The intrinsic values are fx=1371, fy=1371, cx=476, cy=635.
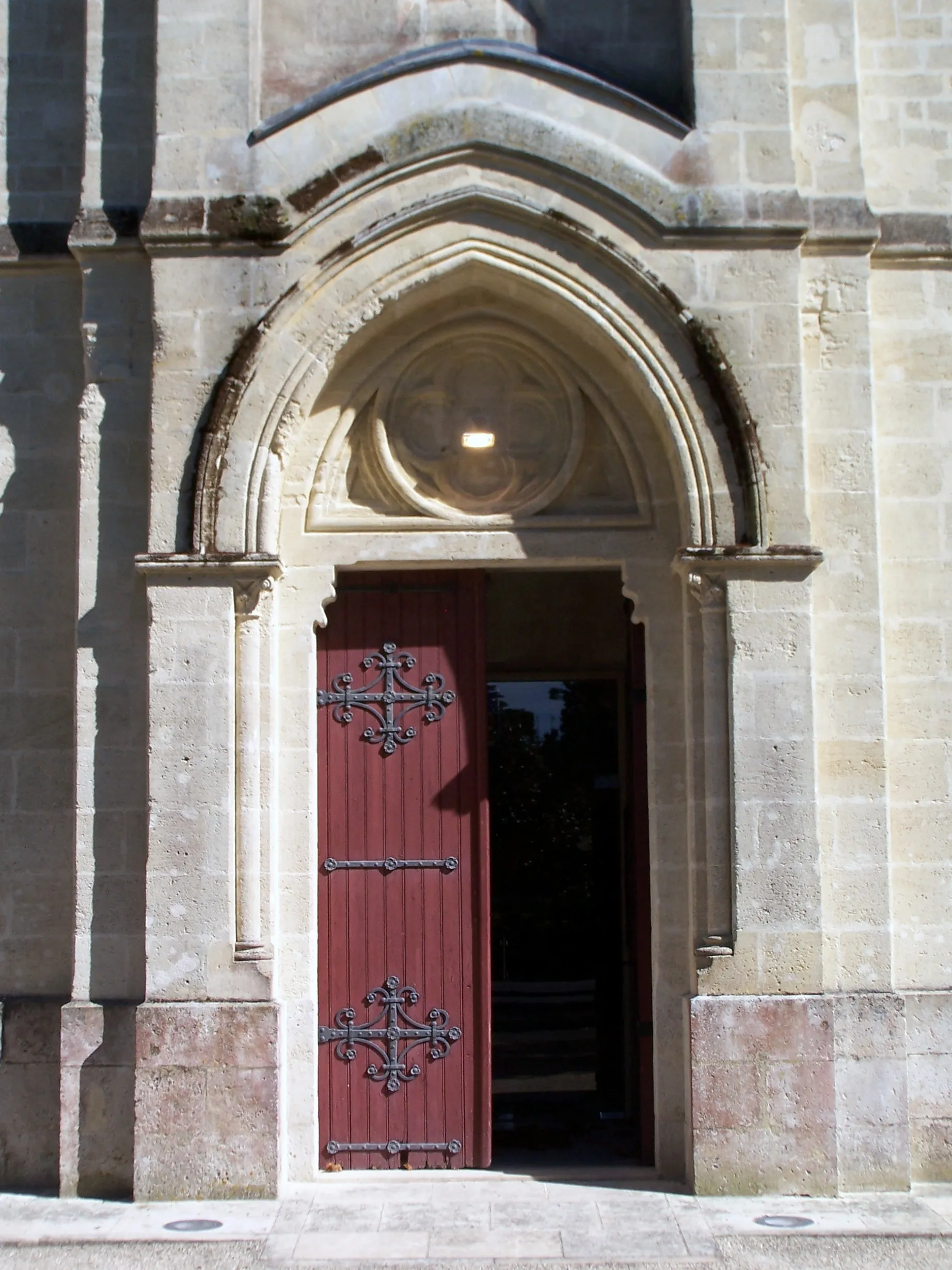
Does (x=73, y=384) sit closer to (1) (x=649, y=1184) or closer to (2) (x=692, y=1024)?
(2) (x=692, y=1024)

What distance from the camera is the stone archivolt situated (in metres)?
6.13

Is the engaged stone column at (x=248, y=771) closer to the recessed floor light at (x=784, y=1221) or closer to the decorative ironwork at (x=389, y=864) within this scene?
the decorative ironwork at (x=389, y=864)

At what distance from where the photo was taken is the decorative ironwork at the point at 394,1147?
19.4 ft

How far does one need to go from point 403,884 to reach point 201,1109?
4.09 ft

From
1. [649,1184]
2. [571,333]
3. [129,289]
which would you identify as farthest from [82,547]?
[649,1184]

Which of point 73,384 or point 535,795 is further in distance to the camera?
point 535,795

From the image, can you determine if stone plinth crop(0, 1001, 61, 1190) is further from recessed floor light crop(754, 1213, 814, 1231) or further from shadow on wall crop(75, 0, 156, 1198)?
recessed floor light crop(754, 1213, 814, 1231)

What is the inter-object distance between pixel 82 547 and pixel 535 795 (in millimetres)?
6750

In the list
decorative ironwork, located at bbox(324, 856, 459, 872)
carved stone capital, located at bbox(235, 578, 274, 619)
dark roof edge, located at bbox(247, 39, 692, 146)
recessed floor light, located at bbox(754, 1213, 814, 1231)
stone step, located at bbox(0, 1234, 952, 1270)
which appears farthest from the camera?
decorative ironwork, located at bbox(324, 856, 459, 872)

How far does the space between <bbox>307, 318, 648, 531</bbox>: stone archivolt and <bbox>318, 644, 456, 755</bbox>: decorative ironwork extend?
2.01 ft

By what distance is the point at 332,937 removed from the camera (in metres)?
6.01

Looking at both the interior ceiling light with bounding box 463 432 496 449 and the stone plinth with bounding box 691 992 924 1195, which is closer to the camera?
the stone plinth with bounding box 691 992 924 1195

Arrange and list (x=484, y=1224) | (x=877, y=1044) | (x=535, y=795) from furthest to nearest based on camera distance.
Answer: (x=535, y=795) < (x=877, y=1044) < (x=484, y=1224)

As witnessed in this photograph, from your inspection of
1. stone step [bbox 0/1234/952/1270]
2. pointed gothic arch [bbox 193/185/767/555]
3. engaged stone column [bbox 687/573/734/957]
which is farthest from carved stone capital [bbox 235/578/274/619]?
stone step [bbox 0/1234/952/1270]
